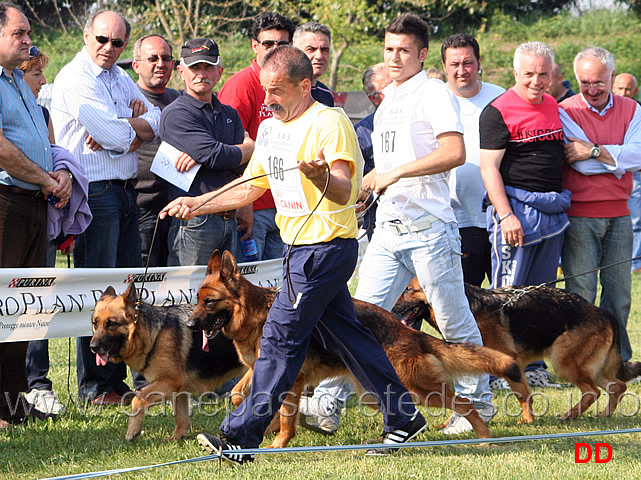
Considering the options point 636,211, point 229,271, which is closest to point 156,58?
point 229,271

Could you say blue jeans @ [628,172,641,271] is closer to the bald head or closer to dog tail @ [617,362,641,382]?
the bald head

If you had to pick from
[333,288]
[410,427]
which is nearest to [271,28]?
[333,288]

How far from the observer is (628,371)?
5633 millimetres

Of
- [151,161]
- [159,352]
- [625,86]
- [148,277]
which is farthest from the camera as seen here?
[625,86]

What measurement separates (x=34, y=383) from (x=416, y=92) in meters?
3.26

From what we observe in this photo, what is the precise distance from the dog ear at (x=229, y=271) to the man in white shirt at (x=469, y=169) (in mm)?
2264

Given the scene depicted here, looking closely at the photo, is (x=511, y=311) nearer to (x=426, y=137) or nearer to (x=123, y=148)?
(x=426, y=137)

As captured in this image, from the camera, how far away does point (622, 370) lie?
563 cm

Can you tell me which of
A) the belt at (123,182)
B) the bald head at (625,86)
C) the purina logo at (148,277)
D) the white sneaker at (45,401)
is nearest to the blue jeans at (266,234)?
the purina logo at (148,277)

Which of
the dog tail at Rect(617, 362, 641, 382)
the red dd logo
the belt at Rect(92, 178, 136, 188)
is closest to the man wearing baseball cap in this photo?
the belt at Rect(92, 178, 136, 188)

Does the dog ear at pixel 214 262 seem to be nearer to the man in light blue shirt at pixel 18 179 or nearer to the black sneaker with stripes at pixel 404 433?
the man in light blue shirt at pixel 18 179

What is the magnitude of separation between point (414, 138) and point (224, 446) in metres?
Answer: 2.00

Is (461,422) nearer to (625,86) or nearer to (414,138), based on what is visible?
(414,138)

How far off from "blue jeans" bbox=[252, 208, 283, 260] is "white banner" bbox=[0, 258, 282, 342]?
212 millimetres
